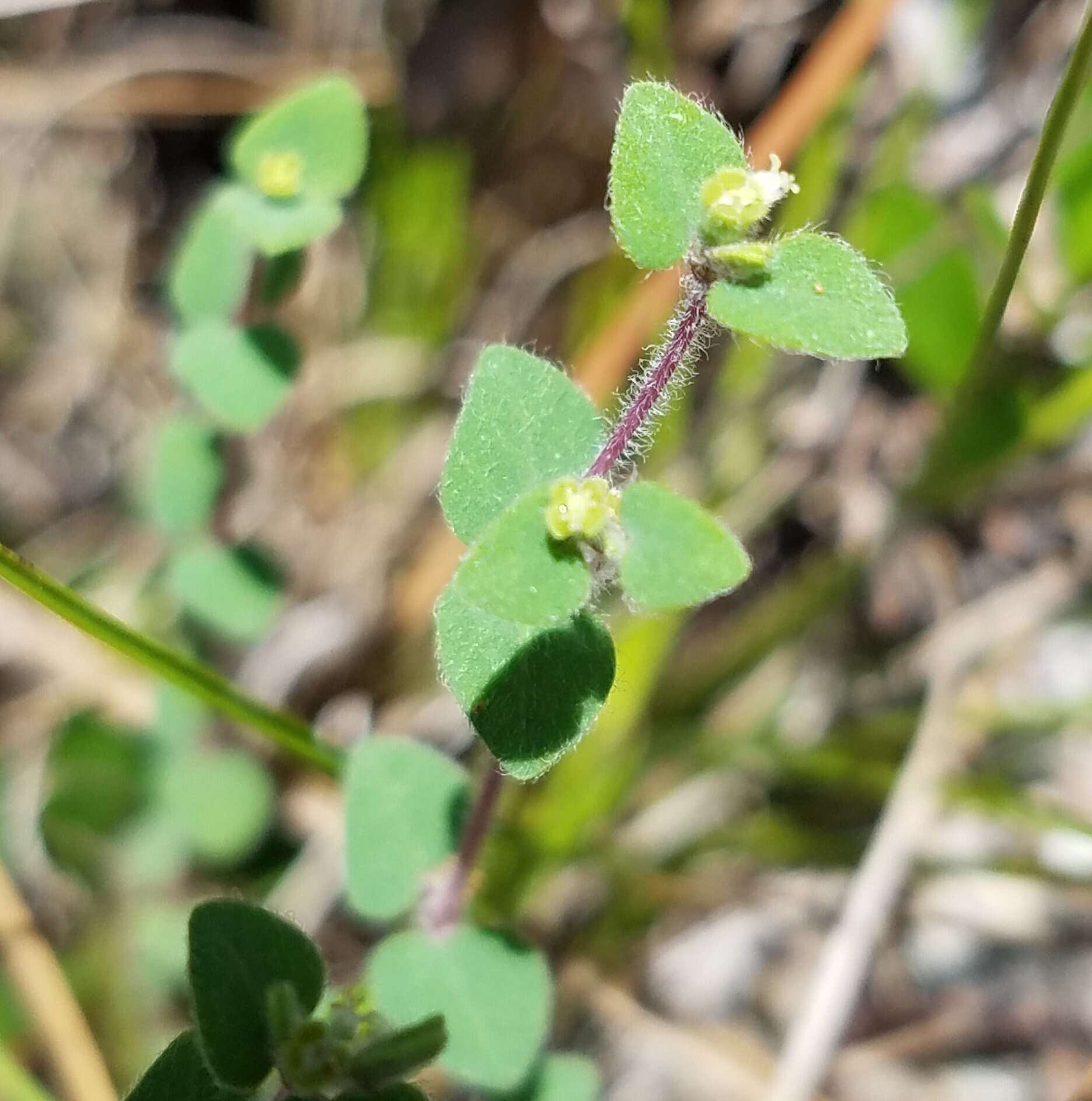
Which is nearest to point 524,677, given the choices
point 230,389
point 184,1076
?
point 184,1076

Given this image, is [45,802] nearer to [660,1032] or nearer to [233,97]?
[660,1032]

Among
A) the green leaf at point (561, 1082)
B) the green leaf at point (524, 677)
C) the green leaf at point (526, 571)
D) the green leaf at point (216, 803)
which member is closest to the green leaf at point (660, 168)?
the green leaf at point (526, 571)

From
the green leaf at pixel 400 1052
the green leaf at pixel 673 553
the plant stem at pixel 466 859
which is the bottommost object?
the green leaf at pixel 400 1052

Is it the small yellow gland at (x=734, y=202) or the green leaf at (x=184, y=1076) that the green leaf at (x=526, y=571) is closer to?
the small yellow gland at (x=734, y=202)

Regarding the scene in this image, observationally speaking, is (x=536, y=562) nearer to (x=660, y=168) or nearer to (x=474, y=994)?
(x=660, y=168)

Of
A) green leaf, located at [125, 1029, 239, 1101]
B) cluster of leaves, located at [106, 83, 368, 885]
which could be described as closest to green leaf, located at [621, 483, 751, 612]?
green leaf, located at [125, 1029, 239, 1101]

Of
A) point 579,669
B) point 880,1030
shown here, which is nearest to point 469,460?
point 579,669

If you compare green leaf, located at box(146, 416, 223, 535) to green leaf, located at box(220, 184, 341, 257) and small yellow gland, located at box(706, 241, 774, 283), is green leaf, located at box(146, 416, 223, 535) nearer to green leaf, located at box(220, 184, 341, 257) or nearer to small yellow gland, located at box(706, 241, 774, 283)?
green leaf, located at box(220, 184, 341, 257)
